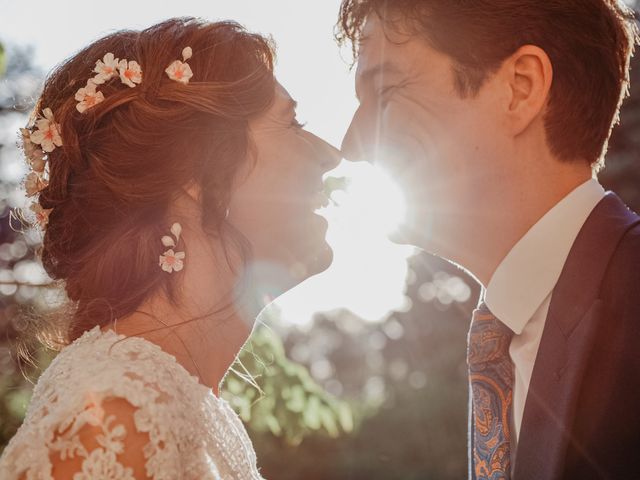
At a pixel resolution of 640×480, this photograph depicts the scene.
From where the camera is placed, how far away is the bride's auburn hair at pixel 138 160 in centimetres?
339

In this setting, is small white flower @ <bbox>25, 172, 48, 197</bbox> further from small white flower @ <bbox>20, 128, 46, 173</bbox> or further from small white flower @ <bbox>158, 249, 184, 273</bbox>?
small white flower @ <bbox>158, 249, 184, 273</bbox>

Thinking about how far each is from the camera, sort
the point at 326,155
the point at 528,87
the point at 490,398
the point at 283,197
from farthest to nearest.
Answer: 1. the point at 326,155
2. the point at 283,197
3. the point at 528,87
4. the point at 490,398

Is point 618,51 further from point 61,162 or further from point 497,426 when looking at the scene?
point 61,162

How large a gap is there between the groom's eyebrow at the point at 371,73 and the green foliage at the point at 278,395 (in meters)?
1.74

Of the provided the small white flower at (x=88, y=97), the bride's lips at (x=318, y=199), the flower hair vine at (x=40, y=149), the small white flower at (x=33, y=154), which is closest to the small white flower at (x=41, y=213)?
the flower hair vine at (x=40, y=149)

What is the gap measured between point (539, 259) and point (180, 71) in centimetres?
165

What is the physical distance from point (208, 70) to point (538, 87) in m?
1.38

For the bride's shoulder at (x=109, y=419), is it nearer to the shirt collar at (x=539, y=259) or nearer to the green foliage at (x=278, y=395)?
the shirt collar at (x=539, y=259)

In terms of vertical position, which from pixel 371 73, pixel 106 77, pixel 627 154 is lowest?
pixel 627 154

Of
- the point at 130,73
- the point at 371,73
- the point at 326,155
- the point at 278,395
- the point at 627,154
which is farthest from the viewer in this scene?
the point at 627,154

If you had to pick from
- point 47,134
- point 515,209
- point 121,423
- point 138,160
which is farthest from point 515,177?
point 47,134

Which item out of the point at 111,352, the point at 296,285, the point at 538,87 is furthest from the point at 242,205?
the point at 538,87

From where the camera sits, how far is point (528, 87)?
335cm

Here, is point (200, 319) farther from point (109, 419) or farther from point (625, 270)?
point (625, 270)
